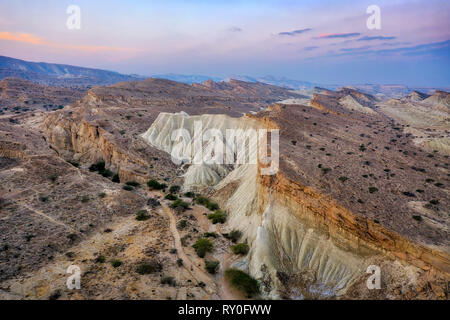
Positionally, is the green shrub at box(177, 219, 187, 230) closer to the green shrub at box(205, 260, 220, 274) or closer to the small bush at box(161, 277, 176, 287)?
the green shrub at box(205, 260, 220, 274)

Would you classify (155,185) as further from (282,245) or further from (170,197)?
(282,245)

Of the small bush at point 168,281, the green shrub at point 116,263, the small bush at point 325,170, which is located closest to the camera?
the small bush at point 168,281

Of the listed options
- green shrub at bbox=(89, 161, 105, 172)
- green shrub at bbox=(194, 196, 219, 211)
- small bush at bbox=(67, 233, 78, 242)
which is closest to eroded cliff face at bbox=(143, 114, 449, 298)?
green shrub at bbox=(194, 196, 219, 211)

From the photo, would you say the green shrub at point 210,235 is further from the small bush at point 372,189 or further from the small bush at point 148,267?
the small bush at point 372,189

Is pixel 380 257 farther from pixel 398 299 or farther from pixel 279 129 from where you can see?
pixel 279 129

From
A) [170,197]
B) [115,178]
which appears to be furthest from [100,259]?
[115,178]

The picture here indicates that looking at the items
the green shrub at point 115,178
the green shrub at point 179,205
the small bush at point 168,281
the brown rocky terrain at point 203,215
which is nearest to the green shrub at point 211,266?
the brown rocky terrain at point 203,215

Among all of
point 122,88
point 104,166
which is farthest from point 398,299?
point 122,88
